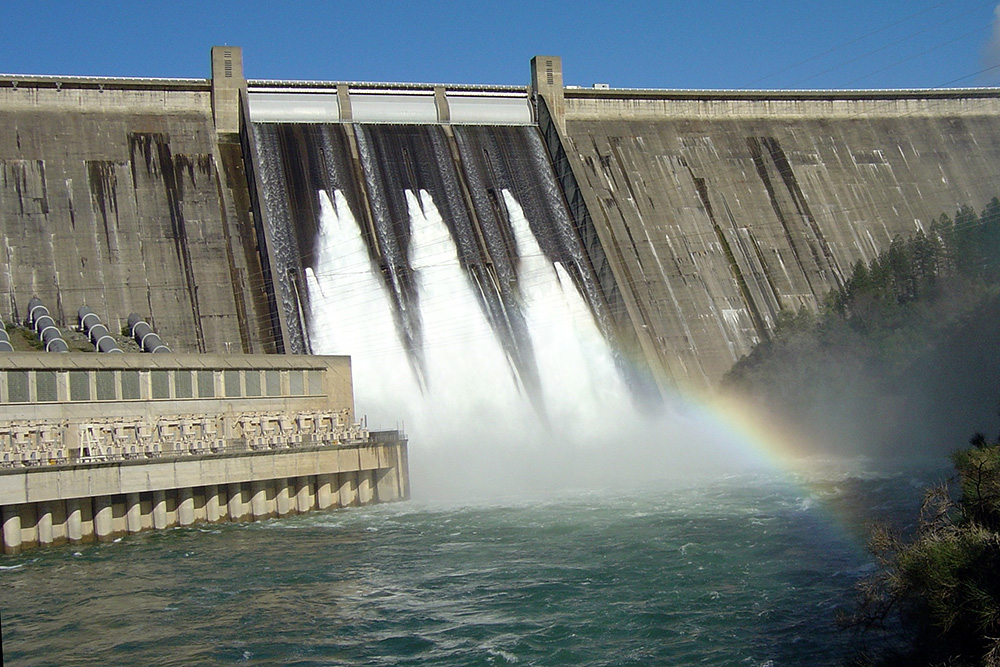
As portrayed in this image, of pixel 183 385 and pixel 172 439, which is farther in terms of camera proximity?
pixel 183 385

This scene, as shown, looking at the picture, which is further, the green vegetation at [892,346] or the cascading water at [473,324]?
the green vegetation at [892,346]

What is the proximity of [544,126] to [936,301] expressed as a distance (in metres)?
18.1

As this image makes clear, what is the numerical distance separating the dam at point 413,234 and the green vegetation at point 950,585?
59.5 feet

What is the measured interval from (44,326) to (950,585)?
3033 cm

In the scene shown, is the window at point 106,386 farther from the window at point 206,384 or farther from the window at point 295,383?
the window at point 295,383

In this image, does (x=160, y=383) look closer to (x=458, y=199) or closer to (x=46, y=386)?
(x=46, y=386)

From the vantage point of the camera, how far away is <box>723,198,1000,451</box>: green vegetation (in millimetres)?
38188

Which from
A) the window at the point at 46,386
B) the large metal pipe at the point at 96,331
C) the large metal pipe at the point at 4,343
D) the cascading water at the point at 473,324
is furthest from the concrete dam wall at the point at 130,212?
the window at the point at 46,386

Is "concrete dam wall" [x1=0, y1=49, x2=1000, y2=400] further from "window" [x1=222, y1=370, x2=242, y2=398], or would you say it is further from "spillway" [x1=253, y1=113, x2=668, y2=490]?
"window" [x1=222, y1=370, x2=242, y2=398]

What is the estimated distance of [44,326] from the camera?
3562 cm

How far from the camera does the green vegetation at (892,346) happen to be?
38188 mm

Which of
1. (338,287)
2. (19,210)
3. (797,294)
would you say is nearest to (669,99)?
(797,294)

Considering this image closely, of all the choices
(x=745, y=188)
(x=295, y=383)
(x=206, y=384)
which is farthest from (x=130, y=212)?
(x=745, y=188)

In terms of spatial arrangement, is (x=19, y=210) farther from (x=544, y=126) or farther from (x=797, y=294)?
(x=797, y=294)
